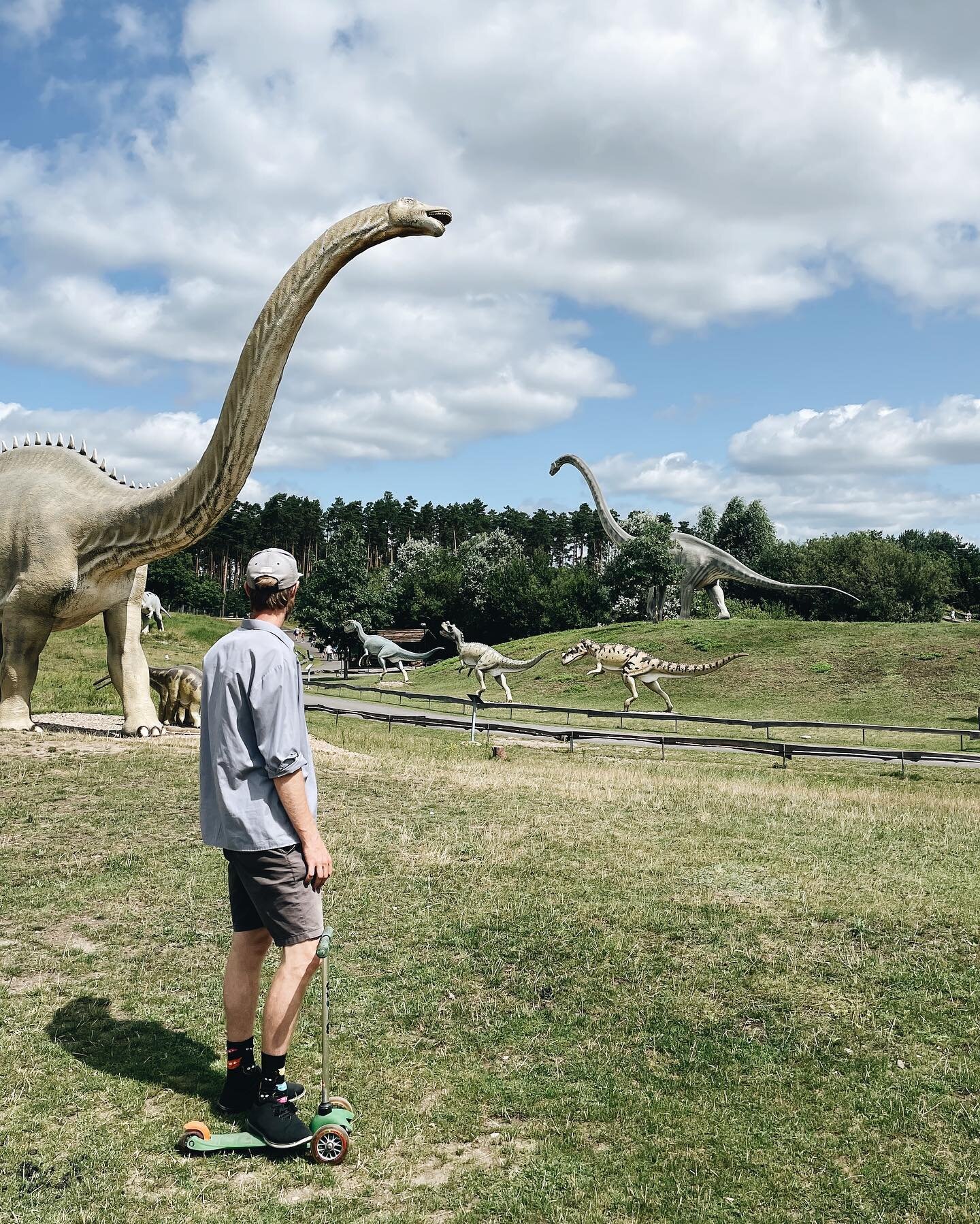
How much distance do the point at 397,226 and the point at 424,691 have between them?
29.5 meters

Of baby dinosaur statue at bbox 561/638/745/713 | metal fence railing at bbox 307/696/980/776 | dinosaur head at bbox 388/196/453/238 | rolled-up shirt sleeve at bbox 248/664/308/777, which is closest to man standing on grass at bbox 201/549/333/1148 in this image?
rolled-up shirt sleeve at bbox 248/664/308/777

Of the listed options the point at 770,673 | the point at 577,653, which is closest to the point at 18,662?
the point at 577,653

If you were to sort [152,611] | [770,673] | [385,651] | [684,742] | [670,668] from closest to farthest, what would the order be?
1. [684,742]
2. [670,668]
3. [770,673]
4. [385,651]
5. [152,611]

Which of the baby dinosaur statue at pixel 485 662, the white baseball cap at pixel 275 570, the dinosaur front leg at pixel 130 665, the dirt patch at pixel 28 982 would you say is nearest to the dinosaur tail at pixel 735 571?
the baby dinosaur statue at pixel 485 662

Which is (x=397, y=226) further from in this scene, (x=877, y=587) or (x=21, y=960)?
(x=877, y=587)

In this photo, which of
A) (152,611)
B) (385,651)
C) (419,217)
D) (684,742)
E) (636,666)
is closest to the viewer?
(419,217)

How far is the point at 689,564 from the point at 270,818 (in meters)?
39.1

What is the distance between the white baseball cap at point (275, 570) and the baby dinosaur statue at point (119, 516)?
461 centimetres

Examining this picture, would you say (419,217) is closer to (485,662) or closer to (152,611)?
(485,662)

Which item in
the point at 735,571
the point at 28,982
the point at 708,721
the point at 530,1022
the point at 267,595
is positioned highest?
the point at 735,571

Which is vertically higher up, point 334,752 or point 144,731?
point 144,731

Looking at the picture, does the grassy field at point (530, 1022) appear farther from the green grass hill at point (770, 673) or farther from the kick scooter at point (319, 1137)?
the green grass hill at point (770, 673)

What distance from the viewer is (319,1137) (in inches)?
128

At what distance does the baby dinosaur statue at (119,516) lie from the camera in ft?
25.1
